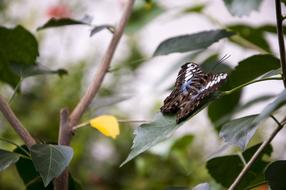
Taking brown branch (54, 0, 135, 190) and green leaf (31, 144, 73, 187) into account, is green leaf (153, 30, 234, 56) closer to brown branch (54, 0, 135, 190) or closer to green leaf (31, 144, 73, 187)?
brown branch (54, 0, 135, 190)

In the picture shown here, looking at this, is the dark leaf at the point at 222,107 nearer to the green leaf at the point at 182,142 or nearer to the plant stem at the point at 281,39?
the green leaf at the point at 182,142

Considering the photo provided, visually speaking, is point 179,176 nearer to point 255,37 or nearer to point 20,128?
point 255,37

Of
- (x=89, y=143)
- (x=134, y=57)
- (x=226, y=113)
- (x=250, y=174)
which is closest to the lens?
(x=250, y=174)

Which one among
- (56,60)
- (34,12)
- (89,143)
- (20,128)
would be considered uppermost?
(20,128)

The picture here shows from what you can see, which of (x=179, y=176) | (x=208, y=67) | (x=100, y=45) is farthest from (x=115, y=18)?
(x=208, y=67)

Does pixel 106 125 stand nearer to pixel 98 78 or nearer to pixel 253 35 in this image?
pixel 98 78

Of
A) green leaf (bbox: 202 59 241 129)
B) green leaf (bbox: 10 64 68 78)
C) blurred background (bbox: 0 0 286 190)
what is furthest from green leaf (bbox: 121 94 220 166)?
blurred background (bbox: 0 0 286 190)

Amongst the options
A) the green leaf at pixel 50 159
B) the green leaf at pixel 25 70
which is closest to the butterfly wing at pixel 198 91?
the green leaf at pixel 50 159
